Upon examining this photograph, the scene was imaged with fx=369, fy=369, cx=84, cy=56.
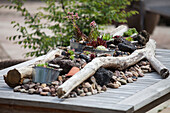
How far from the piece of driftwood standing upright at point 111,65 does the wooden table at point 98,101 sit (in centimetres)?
15

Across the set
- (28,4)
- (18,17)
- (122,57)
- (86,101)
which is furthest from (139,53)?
(28,4)

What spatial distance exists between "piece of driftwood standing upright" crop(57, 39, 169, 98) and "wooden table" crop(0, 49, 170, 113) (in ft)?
0.48

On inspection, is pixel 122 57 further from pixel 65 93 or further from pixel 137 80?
pixel 65 93

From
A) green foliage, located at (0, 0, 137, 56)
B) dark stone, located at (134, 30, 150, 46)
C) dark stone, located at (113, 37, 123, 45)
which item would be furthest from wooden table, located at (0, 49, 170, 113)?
green foliage, located at (0, 0, 137, 56)

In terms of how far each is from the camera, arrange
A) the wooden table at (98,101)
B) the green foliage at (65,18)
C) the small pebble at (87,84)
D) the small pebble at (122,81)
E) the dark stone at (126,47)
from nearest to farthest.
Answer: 1. the wooden table at (98,101)
2. the small pebble at (87,84)
3. the small pebble at (122,81)
4. the dark stone at (126,47)
5. the green foliage at (65,18)

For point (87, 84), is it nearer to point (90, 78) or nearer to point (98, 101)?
point (90, 78)

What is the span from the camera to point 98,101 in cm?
396

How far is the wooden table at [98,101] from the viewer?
380 centimetres

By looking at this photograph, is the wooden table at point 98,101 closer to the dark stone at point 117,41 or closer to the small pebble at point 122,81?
the small pebble at point 122,81

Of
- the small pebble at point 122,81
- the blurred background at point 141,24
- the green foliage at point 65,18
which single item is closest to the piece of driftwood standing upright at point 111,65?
the small pebble at point 122,81

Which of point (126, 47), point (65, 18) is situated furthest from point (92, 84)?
point (65, 18)

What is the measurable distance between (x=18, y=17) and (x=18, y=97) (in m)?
11.4

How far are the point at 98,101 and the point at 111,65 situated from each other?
0.98 metres

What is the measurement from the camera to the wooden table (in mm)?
3805
